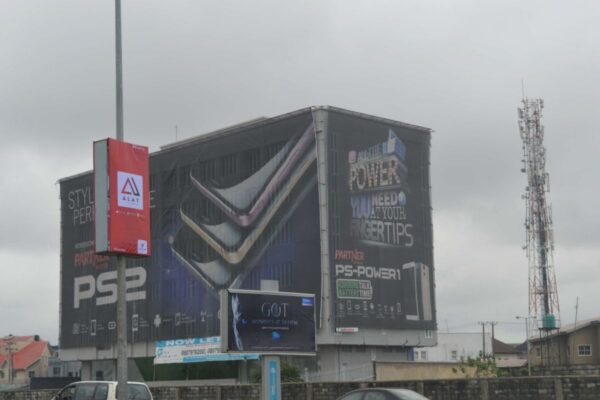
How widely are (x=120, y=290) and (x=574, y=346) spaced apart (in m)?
76.9

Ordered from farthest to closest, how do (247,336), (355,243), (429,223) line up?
(429,223) → (355,243) → (247,336)

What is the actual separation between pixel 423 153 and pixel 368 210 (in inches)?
319

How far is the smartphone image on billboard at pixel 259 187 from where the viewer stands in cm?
6919

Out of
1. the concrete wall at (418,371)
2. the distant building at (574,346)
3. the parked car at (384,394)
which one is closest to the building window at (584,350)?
the distant building at (574,346)

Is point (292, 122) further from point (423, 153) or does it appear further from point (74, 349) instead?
point (74, 349)

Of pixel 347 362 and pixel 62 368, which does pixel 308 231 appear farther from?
pixel 62 368

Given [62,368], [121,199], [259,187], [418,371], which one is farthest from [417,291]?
[62,368]

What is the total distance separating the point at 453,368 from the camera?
6175 centimetres

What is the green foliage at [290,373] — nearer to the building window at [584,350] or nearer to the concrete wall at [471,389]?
the concrete wall at [471,389]

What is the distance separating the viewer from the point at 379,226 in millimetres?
70438

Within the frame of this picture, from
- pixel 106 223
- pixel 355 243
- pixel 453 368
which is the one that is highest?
pixel 355 243

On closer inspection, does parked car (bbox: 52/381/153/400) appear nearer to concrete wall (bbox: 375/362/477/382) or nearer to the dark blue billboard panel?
concrete wall (bbox: 375/362/477/382)

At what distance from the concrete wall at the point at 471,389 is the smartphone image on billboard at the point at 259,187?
29.9m

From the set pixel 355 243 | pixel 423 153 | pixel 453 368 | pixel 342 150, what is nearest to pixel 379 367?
pixel 453 368
